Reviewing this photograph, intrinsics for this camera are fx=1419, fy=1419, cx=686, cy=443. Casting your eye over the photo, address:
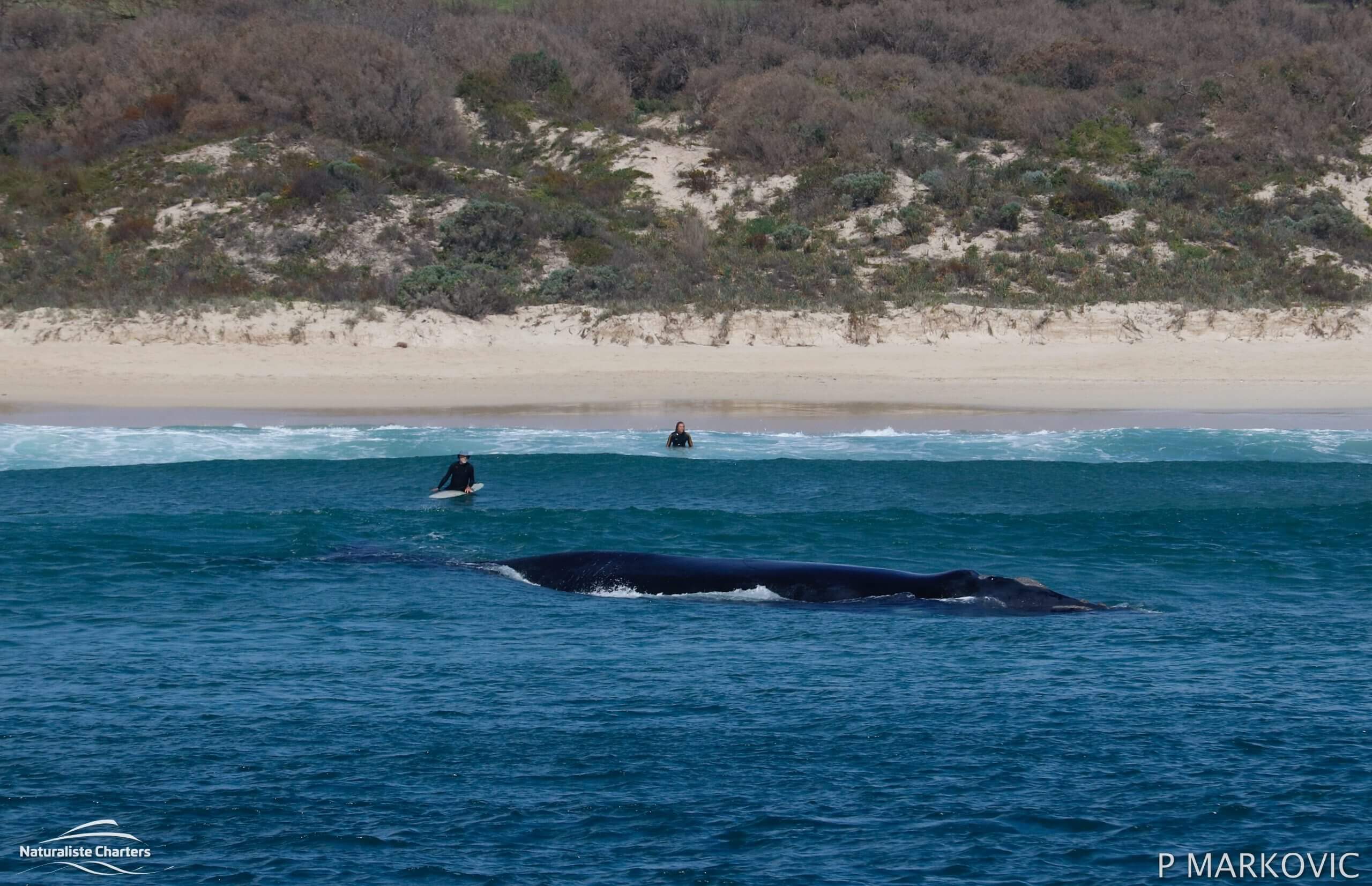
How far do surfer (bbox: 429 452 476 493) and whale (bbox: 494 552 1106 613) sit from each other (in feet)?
12.6

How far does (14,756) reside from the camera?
30.8 ft

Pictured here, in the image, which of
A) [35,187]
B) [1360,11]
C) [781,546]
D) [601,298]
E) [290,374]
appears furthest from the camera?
[1360,11]

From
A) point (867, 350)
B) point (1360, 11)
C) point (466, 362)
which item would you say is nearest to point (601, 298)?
point (466, 362)

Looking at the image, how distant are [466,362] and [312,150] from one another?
600 inches

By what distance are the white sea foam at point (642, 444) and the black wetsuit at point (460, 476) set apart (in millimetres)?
3005

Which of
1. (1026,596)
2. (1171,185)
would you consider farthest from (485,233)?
(1026,596)

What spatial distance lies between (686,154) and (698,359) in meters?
17.9

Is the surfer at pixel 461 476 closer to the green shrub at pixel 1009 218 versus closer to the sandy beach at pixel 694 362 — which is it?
the sandy beach at pixel 694 362

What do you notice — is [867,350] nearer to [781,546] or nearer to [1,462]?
[781,546]

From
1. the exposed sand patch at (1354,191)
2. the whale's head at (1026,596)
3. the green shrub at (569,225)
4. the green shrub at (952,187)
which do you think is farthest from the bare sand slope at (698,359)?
the whale's head at (1026,596)

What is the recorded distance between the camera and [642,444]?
22.7 m

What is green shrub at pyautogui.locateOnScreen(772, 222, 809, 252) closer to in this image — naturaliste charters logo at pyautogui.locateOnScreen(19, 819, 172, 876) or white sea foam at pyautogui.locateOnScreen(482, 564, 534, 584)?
white sea foam at pyautogui.locateOnScreen(482, 564, 534, 584)

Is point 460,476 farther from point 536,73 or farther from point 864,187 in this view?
point 536,73

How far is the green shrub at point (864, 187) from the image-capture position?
41.0 m
